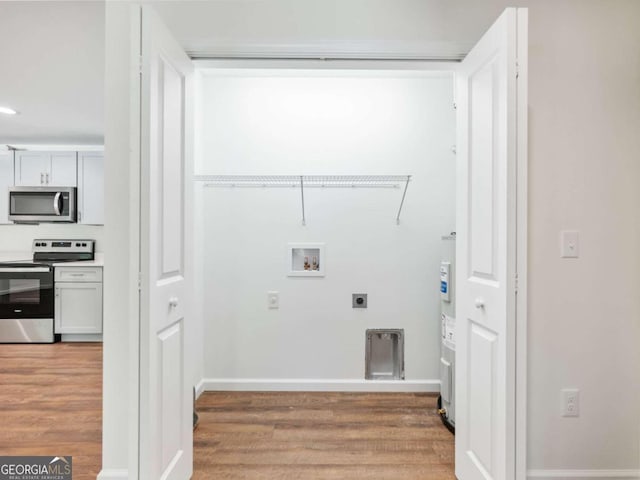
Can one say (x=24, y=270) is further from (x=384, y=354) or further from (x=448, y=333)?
(x=448, y=333)

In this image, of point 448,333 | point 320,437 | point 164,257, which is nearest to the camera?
point 164,257

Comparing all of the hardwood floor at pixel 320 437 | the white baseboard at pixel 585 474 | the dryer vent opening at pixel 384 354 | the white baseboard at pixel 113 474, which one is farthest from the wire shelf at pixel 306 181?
the white baseboard at pixel 113 474

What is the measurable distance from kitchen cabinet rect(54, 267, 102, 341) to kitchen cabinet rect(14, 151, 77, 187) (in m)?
1.16

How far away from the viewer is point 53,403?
2645 millimetres

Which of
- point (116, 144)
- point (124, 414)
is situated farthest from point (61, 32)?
point (124, 414)

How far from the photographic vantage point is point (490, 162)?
1.48m

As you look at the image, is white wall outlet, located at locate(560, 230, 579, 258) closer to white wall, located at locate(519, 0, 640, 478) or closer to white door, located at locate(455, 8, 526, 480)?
white wall, located at locate(519, 0, 640, 478)

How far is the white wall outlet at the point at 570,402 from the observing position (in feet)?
→ 5.49

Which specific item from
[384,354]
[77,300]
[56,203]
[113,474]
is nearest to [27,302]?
[77,300]

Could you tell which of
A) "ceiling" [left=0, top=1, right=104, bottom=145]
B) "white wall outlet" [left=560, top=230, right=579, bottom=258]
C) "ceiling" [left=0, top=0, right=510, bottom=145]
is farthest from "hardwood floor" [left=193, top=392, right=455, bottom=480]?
"ceiling" [left=0, top=1, right=104, bottom=145]

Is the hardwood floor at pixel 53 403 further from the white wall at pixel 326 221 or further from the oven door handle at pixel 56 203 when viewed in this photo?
the oven door handle at pixel 56 203

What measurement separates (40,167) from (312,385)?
4257mm

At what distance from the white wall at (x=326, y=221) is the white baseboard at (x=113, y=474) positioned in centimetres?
123

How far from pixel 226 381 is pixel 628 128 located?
2.94 meters
